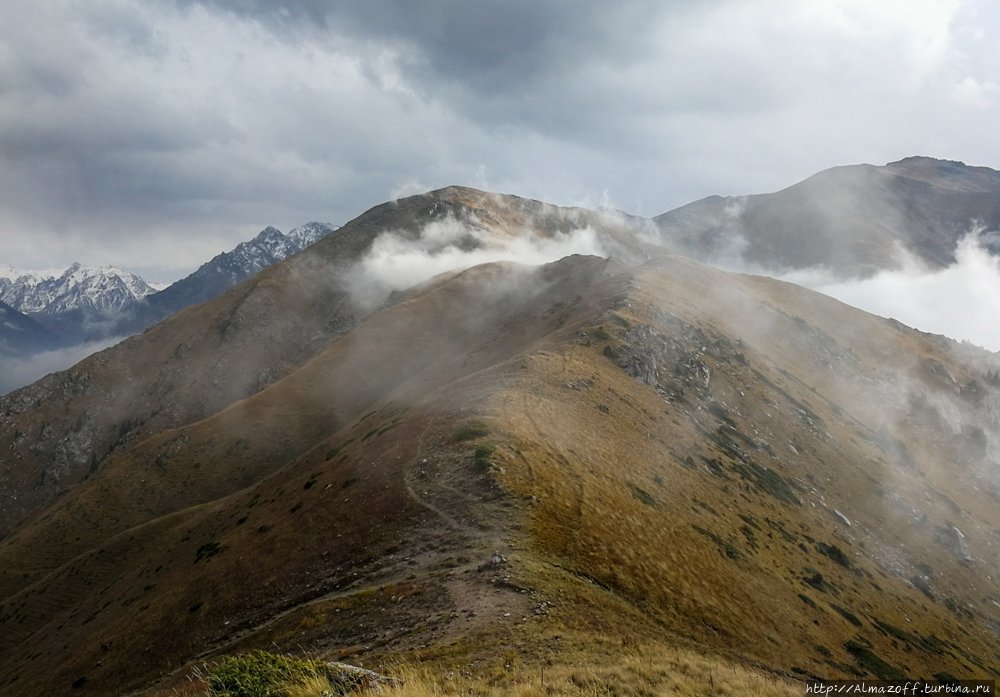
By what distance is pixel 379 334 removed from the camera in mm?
157375

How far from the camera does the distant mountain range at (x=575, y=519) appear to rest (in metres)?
28.3

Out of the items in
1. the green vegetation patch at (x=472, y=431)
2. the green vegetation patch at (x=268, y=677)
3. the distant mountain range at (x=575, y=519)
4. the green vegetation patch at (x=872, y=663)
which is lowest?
the green vegetation patch at (x=872, y=663)

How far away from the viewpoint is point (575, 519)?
35844mm

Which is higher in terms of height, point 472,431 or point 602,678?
point 472,431

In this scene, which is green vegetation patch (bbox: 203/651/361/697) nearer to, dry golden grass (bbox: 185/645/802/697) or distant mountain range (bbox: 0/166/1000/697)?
dry golden grass (bbox: 185/645/802/697)

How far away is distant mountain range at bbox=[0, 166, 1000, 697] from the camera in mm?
28344

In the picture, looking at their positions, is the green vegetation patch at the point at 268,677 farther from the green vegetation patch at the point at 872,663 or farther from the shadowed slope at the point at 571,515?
the green vegetation patch at the point at 872,663

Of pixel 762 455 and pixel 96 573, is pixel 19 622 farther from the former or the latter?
pixel 762 455

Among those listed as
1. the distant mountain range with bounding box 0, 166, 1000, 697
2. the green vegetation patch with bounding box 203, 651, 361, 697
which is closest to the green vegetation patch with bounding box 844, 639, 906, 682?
the distant mountain range with bounding box 0, 166, 1000, 697

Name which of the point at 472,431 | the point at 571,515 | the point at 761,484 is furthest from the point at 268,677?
the point at 761,484

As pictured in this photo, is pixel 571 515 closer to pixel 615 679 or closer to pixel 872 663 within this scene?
pixel 615 679

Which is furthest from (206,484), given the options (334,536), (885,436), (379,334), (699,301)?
(885,436)

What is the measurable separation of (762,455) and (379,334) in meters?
110

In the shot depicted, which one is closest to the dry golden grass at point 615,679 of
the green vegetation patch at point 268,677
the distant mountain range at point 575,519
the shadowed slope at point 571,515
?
the distant mountain range at point 575,519
